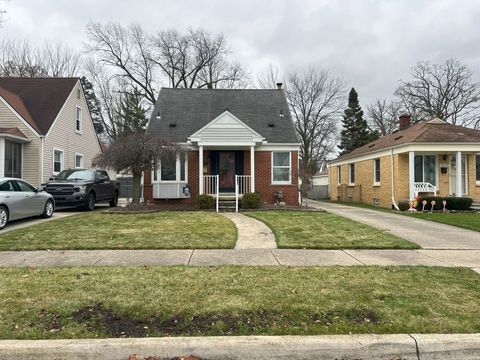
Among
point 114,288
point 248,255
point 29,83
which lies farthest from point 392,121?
point 114,288

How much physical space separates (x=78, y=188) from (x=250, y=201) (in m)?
6.92

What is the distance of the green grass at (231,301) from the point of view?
3.88m

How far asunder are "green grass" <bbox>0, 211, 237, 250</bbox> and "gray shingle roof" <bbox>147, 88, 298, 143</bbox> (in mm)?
7617

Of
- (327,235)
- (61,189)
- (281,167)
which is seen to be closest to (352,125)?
(281,167)

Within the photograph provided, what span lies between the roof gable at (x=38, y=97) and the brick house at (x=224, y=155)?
17.9ft

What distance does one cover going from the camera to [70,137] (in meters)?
21.5

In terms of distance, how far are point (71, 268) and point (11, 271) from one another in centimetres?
88

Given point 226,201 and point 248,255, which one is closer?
point 248,255

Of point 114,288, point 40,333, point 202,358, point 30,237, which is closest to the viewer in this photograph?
point 202,358

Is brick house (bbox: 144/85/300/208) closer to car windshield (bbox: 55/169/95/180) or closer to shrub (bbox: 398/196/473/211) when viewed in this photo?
car windshield (bbox: 55/169/95/180)

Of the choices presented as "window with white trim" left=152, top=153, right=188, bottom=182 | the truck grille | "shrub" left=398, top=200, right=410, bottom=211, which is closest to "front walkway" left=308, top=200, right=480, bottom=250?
"shrub" left=398, top=200, right=410, bottom=211

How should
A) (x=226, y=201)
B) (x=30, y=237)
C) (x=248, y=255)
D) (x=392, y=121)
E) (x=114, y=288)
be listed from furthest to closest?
(x=392, y=121)
(x=226, y=201)
(x=30, y=237)
(x=248, y=255)
(x=114, y=288)

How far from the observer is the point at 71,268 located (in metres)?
6.22

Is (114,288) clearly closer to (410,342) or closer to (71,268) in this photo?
(71,268)
